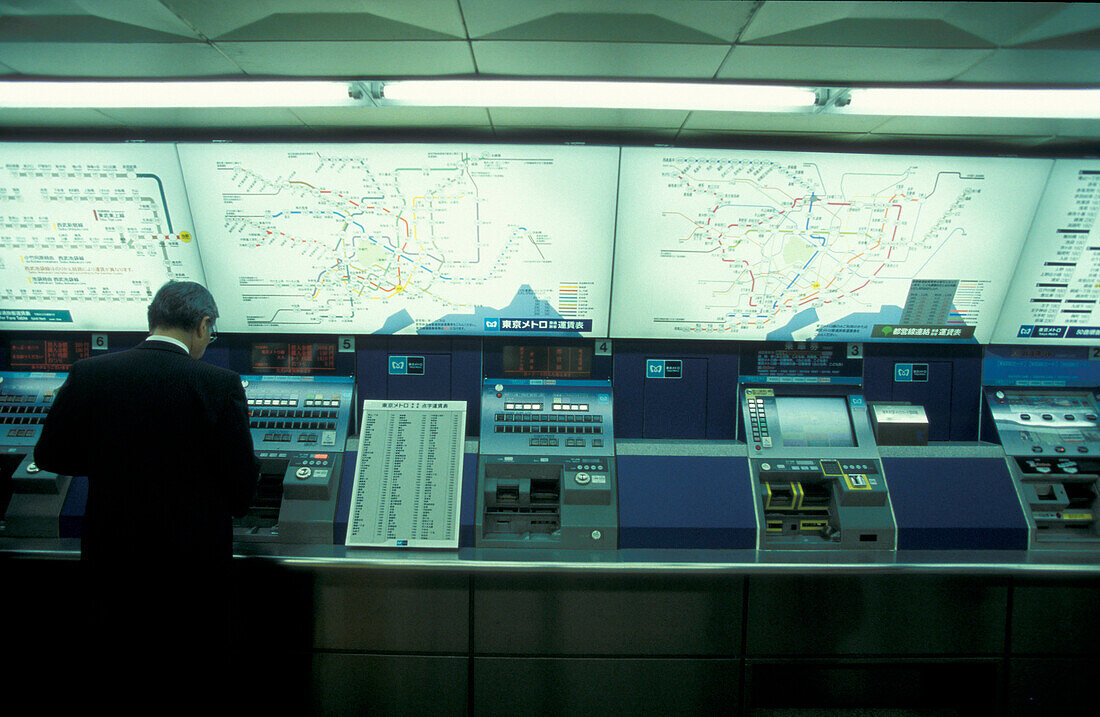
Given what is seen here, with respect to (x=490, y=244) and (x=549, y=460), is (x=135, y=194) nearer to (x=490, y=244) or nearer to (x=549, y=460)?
(x=490, y=244)

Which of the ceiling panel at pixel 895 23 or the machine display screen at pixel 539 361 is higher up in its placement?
the ceiling panel at pixel 895 23

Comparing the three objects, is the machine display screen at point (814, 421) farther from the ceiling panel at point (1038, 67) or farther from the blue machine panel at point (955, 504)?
the ceiling panel at point (1038, 67)

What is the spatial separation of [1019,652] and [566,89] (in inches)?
120

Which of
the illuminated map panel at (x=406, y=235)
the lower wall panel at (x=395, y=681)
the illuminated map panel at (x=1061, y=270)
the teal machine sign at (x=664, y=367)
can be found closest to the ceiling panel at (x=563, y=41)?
the illuminated map panel at (x=406, y=235)

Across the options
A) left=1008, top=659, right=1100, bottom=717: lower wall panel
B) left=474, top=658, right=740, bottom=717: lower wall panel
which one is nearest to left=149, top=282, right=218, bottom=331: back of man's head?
left=474, top=658, right=740, bottom=717: lower wall panel

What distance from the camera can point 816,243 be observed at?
273 cm

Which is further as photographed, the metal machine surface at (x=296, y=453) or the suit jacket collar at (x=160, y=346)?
the metal machine surface at (x=296, y=453)

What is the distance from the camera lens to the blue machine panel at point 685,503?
8.15ft

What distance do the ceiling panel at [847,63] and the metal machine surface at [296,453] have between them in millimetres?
2333

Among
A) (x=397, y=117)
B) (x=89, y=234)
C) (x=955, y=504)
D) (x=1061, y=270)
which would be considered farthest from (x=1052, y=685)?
(x=89, y=234)

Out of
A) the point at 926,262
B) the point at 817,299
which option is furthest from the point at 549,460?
the point at 926,262

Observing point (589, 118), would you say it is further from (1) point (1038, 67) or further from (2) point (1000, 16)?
(1) point (1038, 67)

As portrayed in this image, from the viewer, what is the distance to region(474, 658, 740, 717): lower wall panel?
229 cm

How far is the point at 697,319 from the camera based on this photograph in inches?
111
